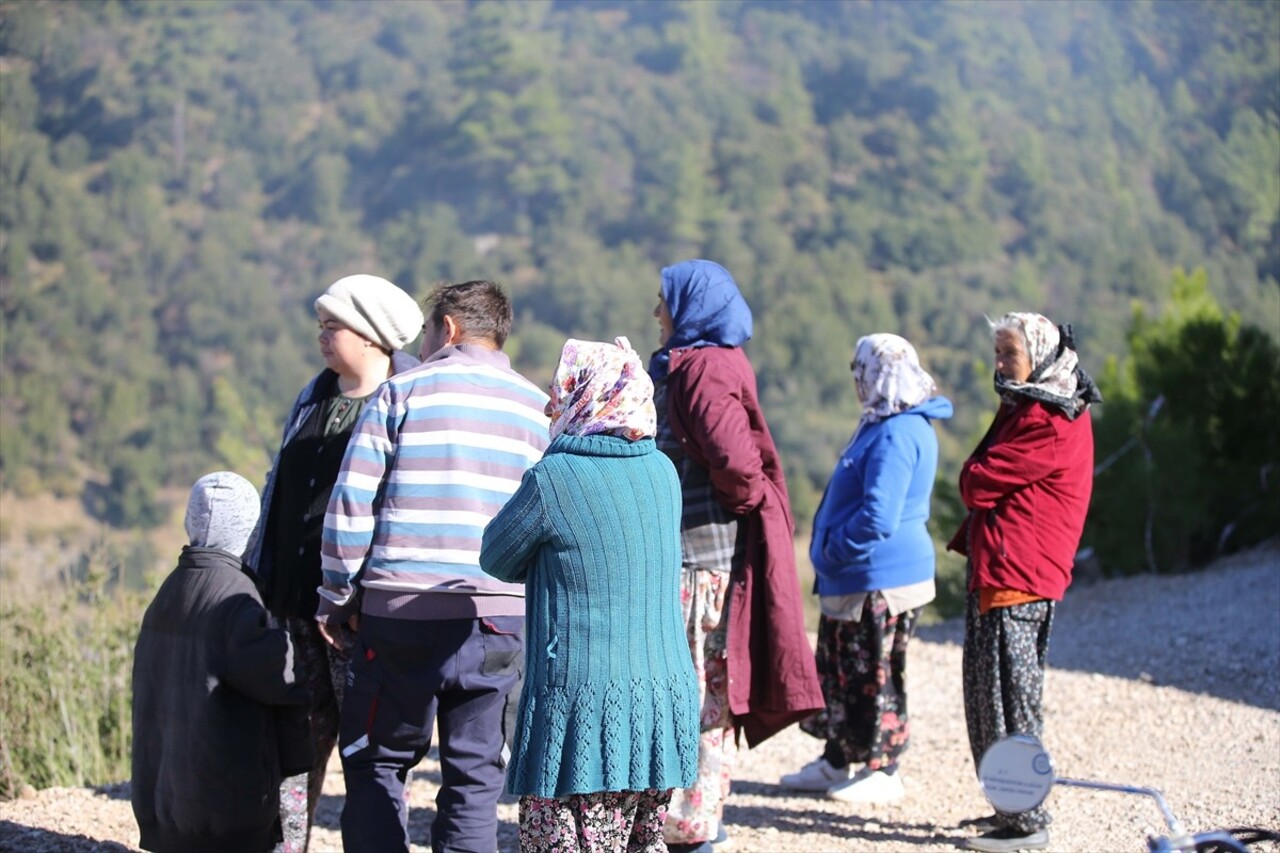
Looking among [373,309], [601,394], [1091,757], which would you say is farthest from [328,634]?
[1091,757]

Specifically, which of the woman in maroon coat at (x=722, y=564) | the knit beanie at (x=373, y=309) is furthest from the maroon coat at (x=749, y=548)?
the knit beanie at (x=373, y=309)

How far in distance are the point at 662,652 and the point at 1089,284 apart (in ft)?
126

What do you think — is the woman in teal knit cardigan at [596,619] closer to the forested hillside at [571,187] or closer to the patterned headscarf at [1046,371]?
the patterned headscarf at [1046,371]

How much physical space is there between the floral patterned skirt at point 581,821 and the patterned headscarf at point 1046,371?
2012 millimetres

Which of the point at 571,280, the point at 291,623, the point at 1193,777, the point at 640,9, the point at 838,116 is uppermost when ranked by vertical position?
the point at 640,9

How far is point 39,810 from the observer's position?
4.89 m

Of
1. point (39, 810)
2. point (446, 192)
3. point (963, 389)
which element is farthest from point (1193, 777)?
point (446, 192)

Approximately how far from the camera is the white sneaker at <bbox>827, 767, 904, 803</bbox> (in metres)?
5.14

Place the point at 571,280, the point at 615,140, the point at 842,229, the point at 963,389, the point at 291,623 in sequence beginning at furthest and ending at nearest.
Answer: the point at 615,140
the point at 842,229
the point at 571,280
the point at 963,389
the point at 291,623

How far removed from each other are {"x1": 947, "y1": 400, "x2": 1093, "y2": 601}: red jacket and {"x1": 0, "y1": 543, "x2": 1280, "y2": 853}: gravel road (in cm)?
94

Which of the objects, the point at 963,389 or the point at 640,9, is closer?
the point at 963,389

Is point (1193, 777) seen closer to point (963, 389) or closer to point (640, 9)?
point (963, 389)

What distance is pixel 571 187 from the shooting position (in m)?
42.8

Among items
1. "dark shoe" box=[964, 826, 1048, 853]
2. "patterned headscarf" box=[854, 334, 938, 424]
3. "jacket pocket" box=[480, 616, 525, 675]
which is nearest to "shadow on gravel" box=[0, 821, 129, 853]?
"jacket pocket" box=[480, 616, 525, 675]
